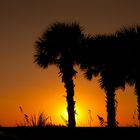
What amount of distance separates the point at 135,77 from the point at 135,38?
3.08m

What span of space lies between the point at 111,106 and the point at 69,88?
3.61 meters

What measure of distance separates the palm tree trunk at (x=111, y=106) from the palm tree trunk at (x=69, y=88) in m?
2.89

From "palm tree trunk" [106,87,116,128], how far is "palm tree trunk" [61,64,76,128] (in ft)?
9.49

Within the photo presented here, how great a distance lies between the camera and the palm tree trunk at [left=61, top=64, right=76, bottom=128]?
34594 mm

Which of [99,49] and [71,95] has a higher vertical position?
[99,49]

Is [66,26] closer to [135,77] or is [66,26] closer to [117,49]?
[117,49]

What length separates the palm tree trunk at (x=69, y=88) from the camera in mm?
34594
